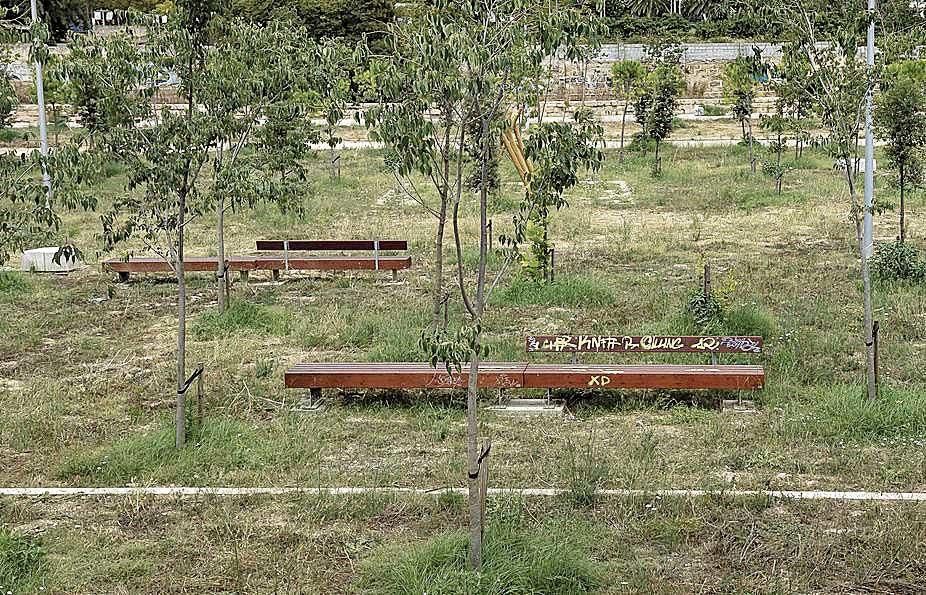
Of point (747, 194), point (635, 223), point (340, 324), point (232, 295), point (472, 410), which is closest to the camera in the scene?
point (472, 410)

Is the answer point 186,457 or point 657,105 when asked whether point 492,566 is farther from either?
point 657,105

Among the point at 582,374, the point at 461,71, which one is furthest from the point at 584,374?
the point at 461,71

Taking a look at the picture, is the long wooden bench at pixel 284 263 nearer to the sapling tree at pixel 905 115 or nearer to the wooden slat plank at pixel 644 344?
the wooden slat plank at pixel 644 344

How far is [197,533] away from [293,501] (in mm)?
787

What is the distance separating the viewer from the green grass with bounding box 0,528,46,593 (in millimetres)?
6953

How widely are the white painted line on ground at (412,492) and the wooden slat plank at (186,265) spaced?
7481 mm

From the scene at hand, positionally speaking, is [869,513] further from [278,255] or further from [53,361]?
[278,255]

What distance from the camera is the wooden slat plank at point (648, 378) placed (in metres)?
10.1

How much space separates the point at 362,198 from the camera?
23.6 metres

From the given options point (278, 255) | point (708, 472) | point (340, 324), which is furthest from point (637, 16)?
point (708, 472)

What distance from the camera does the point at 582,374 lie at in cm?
1030

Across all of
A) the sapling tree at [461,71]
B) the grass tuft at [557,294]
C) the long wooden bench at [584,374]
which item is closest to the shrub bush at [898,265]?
the grass tuft at [557,294]

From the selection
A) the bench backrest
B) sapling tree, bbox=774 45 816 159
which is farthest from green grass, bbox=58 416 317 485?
the bench backrest

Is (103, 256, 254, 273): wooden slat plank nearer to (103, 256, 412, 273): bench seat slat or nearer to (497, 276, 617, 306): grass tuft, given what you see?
(103, 256, 412, 273): bench seat slat
